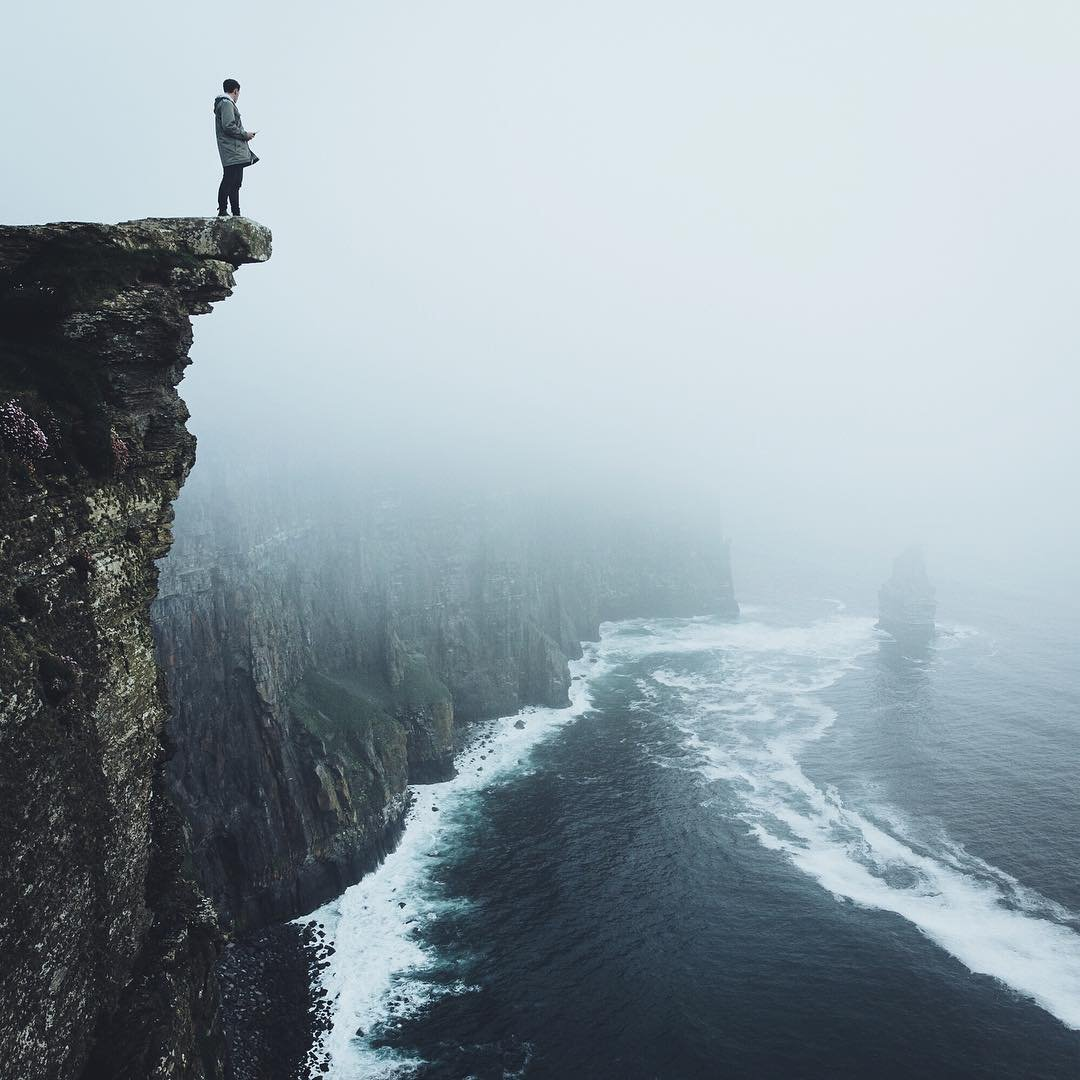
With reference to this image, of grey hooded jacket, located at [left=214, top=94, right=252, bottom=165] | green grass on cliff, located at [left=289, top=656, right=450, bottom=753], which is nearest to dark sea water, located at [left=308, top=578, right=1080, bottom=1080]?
green grass on cliff, located at [left=289, top=656, right=450, bottom=753]

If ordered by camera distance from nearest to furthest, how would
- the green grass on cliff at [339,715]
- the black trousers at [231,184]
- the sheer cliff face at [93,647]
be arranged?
the sheer cliff face at [93,647] < the black trousers at [231,184] < the green grass on cliff at [339,715]

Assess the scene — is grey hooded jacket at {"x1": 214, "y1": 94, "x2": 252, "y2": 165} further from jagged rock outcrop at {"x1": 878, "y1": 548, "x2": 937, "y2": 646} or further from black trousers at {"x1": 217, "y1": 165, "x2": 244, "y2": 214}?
jagged rock outcrop at {"x1": 878, "y1": 548, "x2": 937, "y2": 646}

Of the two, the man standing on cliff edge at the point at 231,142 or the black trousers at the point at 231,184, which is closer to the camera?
the man standing on cliff edge at the point at 231,142

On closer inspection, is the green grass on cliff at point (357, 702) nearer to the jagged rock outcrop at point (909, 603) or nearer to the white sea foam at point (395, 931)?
the white sea foam at point (395, 931)

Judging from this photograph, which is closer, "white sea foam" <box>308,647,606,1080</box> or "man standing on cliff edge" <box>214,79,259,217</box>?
"man standing on cliff edge" <box>214,79,259,217</box>

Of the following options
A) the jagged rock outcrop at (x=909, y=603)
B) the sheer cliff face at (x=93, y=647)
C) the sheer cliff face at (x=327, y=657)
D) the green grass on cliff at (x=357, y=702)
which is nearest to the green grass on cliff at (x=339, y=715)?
the green grass on cliff at (x=357, y=702)

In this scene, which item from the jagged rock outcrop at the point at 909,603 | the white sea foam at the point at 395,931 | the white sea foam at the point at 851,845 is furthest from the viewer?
the jagged rock outcrop at the point at 909,603

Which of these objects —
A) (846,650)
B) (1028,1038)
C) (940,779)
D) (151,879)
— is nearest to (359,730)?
(151,879)
